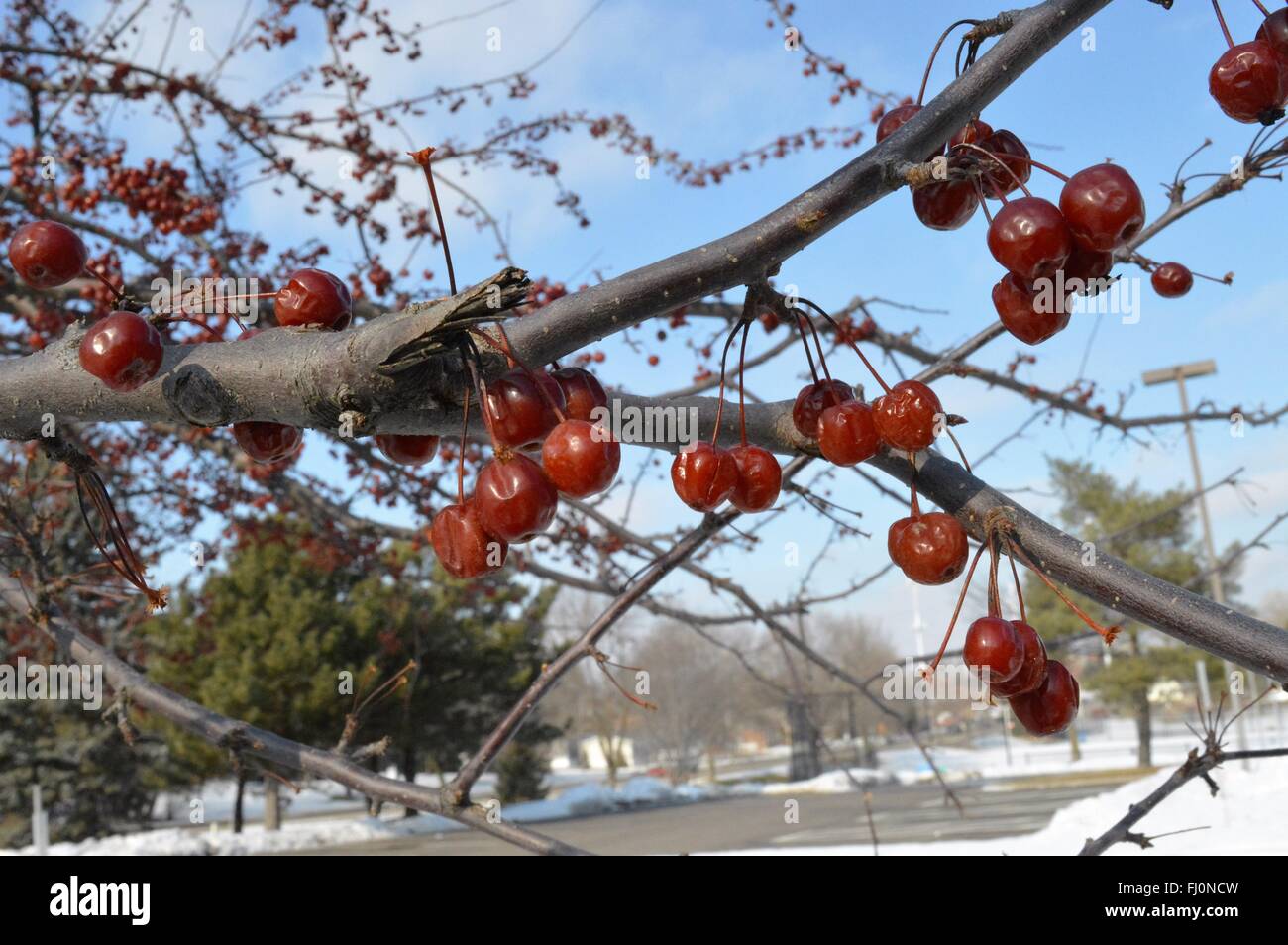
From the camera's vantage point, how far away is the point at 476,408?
3.62 ft

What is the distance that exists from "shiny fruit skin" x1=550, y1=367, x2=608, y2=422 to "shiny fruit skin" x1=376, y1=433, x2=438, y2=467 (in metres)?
0.20

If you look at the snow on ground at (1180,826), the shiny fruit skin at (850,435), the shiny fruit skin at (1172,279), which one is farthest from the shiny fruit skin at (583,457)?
the snow on ground at (1180,826)

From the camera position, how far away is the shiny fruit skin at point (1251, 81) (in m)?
1.16

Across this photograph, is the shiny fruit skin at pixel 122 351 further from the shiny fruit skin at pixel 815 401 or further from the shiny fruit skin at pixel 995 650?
the shiny fruit skin at pixel 995 650

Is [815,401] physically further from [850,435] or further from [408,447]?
[408,447]

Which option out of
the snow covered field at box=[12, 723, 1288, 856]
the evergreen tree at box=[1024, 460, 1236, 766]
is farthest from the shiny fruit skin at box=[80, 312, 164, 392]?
the evergreen tree at box=[1024, 460, 1236, 766]

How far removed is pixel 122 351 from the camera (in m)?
1.16

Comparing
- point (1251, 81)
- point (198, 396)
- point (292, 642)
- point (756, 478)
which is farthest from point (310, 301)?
point (292, 642)

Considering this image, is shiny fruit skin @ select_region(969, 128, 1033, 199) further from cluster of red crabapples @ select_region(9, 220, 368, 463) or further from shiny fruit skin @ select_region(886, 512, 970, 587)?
cluster of red crabapples @ select_region(9, 220, 368, 463)

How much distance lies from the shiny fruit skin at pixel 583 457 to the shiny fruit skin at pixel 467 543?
0.13 metres

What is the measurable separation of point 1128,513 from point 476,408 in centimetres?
2546
